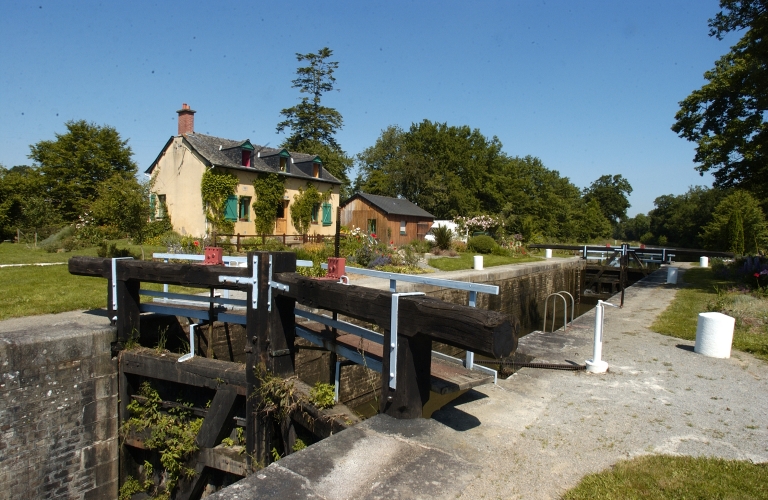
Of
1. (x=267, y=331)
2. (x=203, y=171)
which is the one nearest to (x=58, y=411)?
(x=267, y=331)

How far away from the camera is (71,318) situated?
688cm

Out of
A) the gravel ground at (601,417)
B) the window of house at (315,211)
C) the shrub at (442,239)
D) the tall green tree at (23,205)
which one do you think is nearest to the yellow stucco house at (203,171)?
the window of house at (315,211)

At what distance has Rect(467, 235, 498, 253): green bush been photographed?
85.9ft

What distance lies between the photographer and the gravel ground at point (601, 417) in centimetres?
335

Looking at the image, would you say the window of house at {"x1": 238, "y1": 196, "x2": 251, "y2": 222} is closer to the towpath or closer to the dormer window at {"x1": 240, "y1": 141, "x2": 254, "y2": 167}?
the dormer window at {"x1": 240, "y1": 141, "x2": 254, "y2": 167}

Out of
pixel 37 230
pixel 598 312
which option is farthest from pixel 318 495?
pixel 37 230

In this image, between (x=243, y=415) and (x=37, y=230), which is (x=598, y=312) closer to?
(x=243, y=415)

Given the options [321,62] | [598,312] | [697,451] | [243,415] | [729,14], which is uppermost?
[321,62]

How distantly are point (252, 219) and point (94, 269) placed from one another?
18169 mm

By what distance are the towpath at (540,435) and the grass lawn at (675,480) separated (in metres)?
0.12

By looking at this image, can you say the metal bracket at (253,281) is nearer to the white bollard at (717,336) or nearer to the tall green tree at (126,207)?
the white bollard at (717,336)

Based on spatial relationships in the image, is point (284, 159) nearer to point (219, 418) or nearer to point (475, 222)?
point (475, 222)

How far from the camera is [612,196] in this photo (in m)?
94.9

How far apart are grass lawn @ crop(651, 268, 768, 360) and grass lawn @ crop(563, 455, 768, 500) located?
163 inches
